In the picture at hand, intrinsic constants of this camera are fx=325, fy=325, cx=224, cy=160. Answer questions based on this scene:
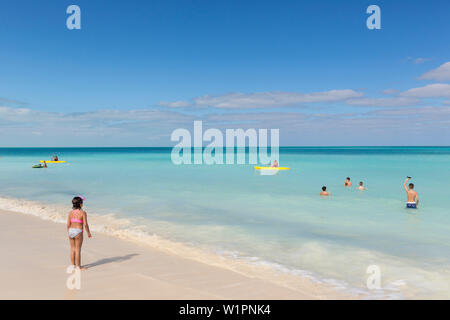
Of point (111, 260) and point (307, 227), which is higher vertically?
point (111, 260)

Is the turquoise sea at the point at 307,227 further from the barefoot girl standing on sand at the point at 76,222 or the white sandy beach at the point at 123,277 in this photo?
the barefoot girl standing on sand at the point at 76,222

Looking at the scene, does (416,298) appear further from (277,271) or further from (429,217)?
(429,217)

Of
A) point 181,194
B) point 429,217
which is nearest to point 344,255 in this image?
point 429,217

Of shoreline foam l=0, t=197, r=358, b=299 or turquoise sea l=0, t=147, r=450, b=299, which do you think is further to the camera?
turquoise sea l=0, t=147, r=450, b=299

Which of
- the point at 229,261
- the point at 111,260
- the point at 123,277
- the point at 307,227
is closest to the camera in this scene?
the point at 123,277

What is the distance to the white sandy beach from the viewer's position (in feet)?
18.3

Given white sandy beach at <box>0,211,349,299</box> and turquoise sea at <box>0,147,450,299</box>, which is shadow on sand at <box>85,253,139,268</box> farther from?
turquoise sea at <box>0,147,450,299</box>

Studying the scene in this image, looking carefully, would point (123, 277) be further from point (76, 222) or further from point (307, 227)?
point (307, 227)

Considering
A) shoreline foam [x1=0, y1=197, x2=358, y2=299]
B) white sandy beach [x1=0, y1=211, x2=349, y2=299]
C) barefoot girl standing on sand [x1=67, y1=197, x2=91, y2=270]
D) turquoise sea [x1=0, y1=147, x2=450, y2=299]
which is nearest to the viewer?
white sandy beach [x1=0, y1=211, x2=349, y2=299]

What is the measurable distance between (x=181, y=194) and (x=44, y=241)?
39.4ft

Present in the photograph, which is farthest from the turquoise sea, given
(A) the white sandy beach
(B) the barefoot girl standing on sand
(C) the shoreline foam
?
(B) the barefoot girl standing on sand

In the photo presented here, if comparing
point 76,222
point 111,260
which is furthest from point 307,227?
point 76,222

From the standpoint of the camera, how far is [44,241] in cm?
881

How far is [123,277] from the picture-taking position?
20.6 feet
